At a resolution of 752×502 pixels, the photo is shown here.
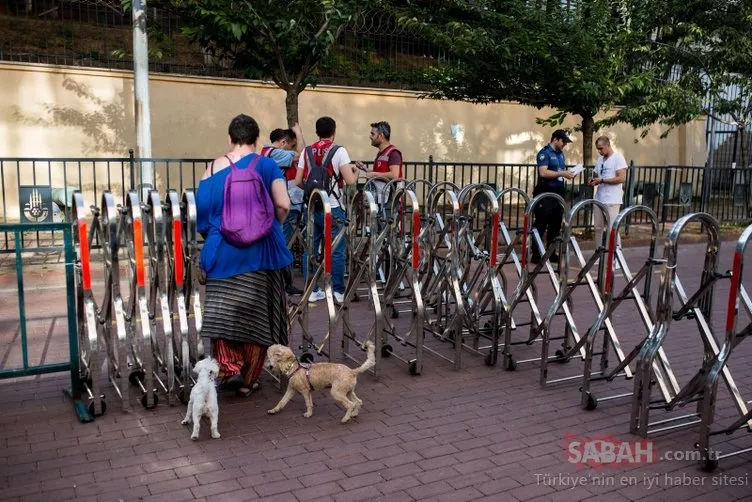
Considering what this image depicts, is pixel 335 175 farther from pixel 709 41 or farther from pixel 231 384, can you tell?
pixel 709 41

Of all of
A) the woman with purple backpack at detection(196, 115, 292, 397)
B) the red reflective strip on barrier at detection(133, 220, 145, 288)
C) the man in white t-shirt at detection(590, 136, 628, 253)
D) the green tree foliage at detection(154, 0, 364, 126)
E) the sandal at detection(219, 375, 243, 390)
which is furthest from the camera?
the man in white t-shirt at detection(590, 136, 628, 253)

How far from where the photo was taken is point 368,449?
4.18m

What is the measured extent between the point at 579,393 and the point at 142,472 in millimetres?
2953

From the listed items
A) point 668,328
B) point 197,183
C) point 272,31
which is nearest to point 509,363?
point 668,328

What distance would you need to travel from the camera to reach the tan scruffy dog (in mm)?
4504

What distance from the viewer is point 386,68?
53.6ft

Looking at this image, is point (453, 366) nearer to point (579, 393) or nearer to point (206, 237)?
point (579, 393)

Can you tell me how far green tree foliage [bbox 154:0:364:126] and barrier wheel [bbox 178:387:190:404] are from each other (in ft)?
15.8

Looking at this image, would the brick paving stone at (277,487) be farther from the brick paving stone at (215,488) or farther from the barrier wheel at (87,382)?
the barrier wheel at (87,382)

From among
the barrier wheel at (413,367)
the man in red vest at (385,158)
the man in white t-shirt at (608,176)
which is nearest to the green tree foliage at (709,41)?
the man in white t-shirt at (608,176)

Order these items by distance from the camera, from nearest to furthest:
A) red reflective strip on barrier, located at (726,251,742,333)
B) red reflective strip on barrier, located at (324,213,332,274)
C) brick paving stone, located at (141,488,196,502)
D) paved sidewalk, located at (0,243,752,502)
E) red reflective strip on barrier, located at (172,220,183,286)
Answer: brick paving stone, located at (141,488,196,502), paved sidewalk, located at (0,243,752,502), red reflective strip on barrier, located at (726,251,742,333), red reflective strip on barrier, located at (172,220,183,286), red reflective strip on barrier, located at (324,213,332,274)

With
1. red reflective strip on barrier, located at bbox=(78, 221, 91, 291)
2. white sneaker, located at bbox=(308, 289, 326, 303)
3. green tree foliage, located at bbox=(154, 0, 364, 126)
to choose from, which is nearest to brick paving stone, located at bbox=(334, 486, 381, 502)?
red reflective strip on barrier, located at bbox=(78, 221, 91, 291)

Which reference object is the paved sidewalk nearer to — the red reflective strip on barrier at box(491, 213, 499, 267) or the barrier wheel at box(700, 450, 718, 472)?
the barrier wheel at box(700, 450, 718, 472)

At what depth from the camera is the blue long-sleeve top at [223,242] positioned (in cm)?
459
